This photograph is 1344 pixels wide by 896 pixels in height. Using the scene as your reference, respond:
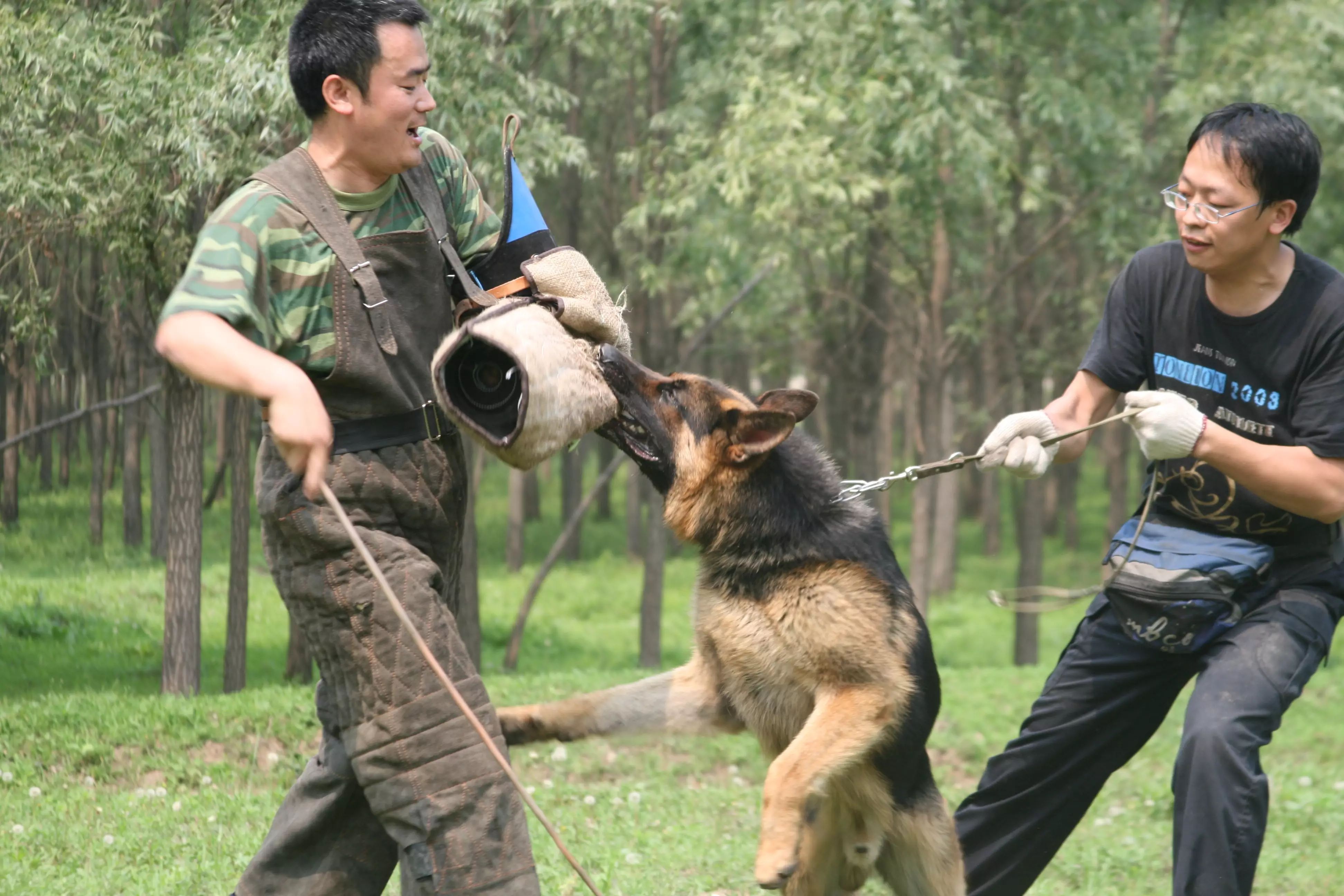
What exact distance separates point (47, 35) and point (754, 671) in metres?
6.06

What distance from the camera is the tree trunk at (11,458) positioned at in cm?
913

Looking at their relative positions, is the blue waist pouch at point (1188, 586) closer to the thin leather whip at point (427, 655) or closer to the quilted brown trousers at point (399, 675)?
the thin leather whip at point (427, 655)

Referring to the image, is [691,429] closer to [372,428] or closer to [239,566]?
[372,428]

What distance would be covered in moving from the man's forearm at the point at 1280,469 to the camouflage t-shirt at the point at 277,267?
→ 2228 mm

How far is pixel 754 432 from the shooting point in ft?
12.5

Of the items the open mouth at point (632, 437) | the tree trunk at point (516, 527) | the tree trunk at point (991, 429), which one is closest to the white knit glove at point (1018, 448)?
the open mouth at point (632, 437)

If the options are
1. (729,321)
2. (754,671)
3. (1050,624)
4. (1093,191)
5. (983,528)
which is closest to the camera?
(754,671)

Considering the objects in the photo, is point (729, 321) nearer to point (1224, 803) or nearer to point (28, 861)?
point (28, 861)

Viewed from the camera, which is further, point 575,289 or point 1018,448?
point 1018,448

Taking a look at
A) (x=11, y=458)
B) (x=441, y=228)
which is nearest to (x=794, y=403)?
(x=441, y=228)

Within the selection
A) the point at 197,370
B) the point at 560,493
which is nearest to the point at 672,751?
the point at 197,370

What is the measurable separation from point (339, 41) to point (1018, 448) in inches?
88.2

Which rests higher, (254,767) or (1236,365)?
(1236,365)

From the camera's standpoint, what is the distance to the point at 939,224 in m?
14.2
